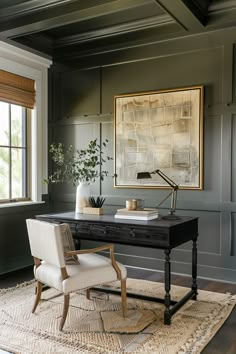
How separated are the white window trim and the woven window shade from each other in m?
0.08

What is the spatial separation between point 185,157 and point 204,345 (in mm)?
2042

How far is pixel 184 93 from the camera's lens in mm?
3936

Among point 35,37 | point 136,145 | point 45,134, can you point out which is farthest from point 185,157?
point 35,37

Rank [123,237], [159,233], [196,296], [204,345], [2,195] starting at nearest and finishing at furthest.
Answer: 1. [204,345]
2. [159,233]
3. [123,237]
4. [196,296]
5. [2,195]

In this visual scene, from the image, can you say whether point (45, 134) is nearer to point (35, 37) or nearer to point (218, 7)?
point (35, 37)

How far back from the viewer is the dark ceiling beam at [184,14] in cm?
311

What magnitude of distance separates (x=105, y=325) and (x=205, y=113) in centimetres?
237

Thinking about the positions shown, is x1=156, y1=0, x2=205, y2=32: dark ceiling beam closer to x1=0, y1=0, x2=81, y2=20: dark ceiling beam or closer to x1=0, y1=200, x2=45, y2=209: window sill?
x1=0, y1=0, x2=81, y2=20: dark ceiling beam

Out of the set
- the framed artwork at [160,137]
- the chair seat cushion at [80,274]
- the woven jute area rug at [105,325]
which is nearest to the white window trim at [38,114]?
the framed artwork at [160,137]

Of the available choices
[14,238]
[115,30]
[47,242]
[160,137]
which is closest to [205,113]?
[160,137]

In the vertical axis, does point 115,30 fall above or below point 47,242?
above

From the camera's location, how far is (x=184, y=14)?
11.1 feet

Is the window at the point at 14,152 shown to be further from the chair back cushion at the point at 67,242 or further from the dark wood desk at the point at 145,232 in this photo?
the chair back cushion at the point at 67,242

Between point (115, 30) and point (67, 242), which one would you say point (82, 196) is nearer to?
point (67, 242)
